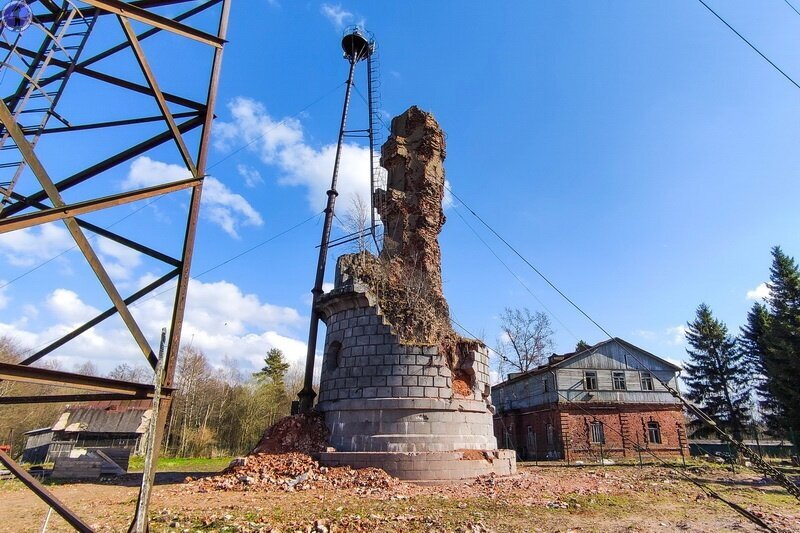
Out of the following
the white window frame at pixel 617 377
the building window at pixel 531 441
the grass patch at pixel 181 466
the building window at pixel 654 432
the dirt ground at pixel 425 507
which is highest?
the white window frame at pixel 617 377

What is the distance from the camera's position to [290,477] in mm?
13375

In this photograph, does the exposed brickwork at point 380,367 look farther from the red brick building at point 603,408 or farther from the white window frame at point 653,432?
the white window frame at point 653,432

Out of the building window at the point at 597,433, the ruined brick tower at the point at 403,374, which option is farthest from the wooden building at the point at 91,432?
the building window at the point at 597,433

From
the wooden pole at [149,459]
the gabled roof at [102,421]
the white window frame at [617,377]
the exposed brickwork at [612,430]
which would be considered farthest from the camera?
the white window frame at [617,377]

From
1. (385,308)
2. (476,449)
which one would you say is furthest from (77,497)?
(476,449)

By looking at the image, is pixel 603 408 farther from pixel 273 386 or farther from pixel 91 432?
pixel 91 432

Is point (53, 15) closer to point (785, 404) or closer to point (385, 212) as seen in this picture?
point (385, 212)

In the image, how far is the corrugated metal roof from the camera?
3075 cm

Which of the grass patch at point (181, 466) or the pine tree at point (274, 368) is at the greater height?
the pine tree at point (274, 368)

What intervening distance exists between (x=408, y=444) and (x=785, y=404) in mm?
25440

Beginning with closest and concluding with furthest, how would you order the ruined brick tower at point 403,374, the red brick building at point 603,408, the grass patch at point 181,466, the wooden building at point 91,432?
the ruined brick tower at point 403,374 < the grass patch at point 181,466 < the red brick building at point 603,408 < the wooden building at point 91,432

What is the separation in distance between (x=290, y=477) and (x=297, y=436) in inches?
→ 81.3

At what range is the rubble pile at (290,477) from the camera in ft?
40.8

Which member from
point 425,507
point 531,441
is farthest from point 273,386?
point 425,507
